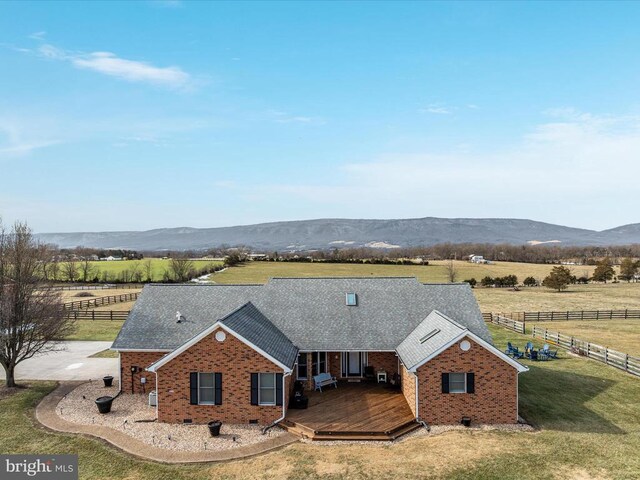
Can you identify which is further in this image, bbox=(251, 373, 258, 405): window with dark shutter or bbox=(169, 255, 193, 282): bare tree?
bbox=(169, 255, 193, 282): bare tree

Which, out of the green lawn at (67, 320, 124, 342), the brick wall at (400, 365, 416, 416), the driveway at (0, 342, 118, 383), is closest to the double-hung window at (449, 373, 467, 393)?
the brick wall at (400, 365, 416, 416)

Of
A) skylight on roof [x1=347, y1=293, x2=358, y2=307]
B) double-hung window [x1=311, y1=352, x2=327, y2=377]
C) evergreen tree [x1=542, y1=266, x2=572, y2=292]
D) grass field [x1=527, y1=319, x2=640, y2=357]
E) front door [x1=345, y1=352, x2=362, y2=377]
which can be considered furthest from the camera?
evergreen tree [x1=542, y1=266, x2=572, y2=292]

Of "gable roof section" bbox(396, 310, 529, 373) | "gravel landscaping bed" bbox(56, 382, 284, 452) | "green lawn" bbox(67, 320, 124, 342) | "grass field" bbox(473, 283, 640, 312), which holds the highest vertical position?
"gable roof section" bbox(396, 310, 529, 373)

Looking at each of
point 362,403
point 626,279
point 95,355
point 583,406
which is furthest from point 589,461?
point 626,279

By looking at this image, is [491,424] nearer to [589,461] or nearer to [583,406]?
[589,461]

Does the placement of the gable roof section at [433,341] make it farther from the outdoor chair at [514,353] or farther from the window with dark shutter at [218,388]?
the outdoor chair at [514,353]

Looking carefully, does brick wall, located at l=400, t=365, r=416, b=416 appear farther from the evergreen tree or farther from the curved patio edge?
the evergreen tree

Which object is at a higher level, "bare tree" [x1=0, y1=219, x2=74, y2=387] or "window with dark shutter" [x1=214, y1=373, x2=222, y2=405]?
"bare tree" [x1=0, y1=219, x2=74, y2=387]
